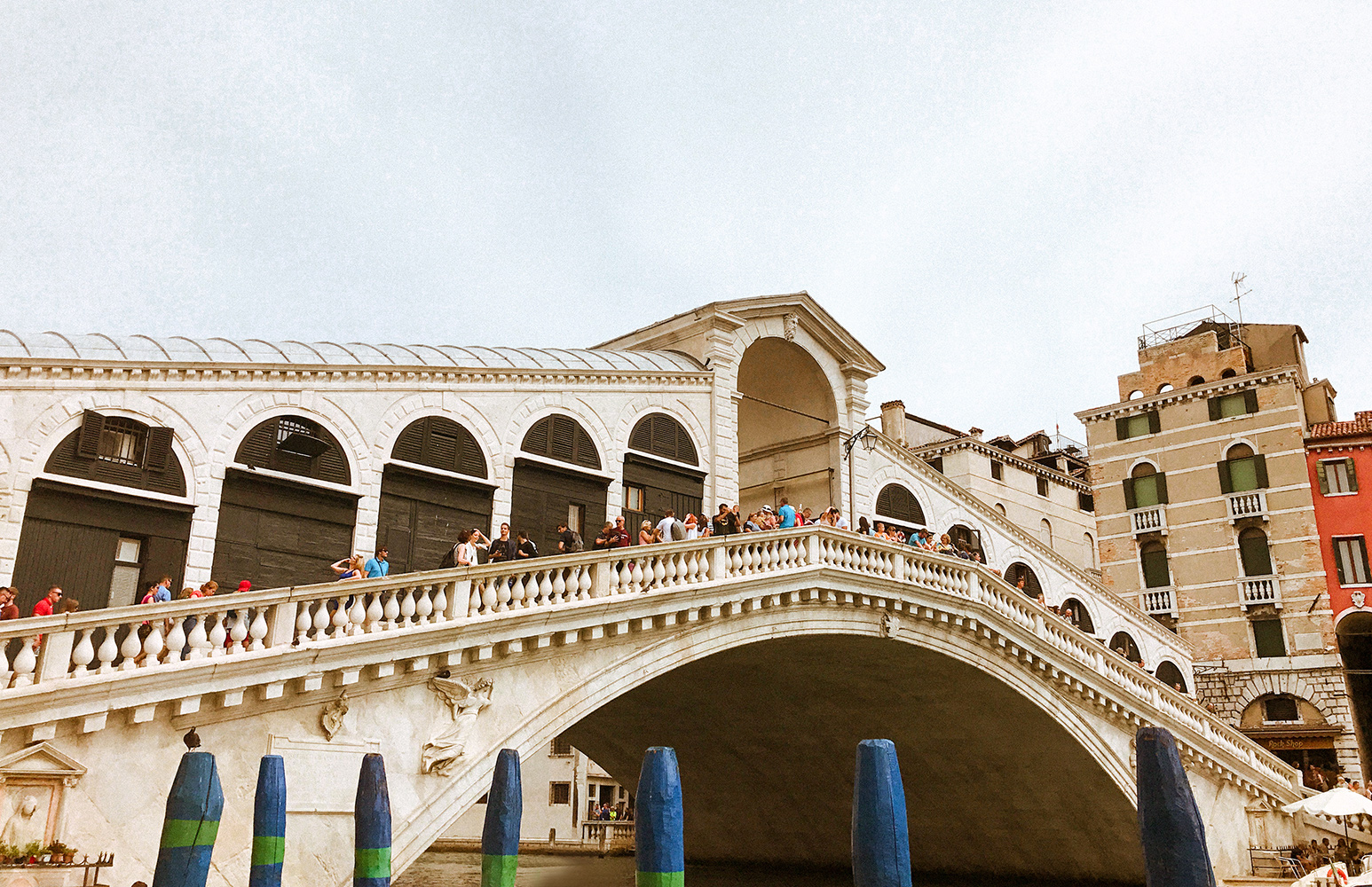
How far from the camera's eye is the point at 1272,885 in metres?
21.8

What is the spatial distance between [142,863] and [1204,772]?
22.2 m

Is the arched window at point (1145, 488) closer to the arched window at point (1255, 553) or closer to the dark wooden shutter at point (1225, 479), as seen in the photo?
the dark wooden shutter at point (1225, 479)

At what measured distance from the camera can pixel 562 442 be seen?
19.6 m

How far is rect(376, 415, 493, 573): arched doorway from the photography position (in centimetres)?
1694

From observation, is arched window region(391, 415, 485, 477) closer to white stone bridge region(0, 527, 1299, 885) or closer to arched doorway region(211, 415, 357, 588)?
arched doorway region(211, 415, 357, 588)

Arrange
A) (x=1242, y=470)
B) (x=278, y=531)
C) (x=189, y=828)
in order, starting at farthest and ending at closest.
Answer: (x=1242, y=470), (x=278, y=531), (x=189, y=828)

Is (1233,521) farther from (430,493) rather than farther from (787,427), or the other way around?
(430,493)

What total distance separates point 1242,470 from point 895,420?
1189 centimetres

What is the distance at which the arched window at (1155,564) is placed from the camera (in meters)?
34.9

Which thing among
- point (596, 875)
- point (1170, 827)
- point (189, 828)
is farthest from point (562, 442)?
point (1170, 827)

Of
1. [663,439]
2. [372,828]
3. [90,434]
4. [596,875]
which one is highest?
[663,439]

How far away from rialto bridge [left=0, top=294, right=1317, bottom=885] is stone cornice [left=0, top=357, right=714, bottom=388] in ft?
0.15

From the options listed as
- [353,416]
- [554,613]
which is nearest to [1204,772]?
[554,613]

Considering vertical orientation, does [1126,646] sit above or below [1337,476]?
below
